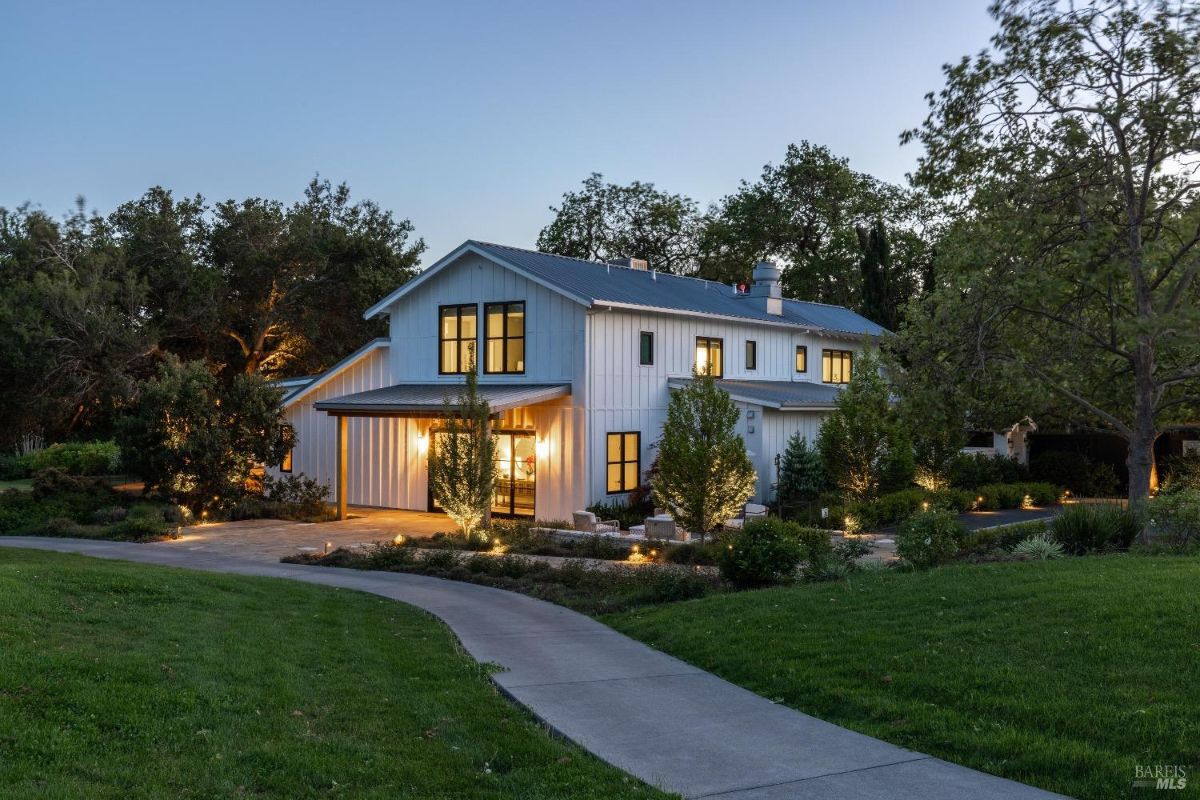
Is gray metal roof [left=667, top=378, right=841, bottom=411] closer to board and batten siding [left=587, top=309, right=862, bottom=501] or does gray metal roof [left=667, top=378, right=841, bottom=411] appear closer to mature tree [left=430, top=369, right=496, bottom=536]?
board and batten siding [left=587, top=309, right=862, bottom=501]

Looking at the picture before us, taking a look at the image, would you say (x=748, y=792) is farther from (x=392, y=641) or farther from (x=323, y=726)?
(x=392, y=641)

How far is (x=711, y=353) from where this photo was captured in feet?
91.7

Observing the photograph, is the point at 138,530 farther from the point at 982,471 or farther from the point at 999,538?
the point at 982,471

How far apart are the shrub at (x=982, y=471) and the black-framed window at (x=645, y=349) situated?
9.12m

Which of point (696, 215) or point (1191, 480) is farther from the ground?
point (696, 215)

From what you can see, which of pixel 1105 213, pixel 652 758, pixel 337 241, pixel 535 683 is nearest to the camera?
pixel 652 758

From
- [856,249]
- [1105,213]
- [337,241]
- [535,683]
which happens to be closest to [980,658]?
[535,683]

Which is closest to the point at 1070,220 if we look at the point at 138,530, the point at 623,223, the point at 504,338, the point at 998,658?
the point at 998,658

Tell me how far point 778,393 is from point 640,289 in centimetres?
480

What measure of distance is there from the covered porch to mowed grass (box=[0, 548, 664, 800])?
11584 mm

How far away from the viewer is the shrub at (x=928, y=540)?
45.8 feet

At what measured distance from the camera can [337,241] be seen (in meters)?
40.7

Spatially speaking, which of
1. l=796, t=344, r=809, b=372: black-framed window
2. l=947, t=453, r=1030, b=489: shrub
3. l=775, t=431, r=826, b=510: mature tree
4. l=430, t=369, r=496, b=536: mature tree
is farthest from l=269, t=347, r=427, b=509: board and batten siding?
l=947, t=453, r=1030, b=489: shrub

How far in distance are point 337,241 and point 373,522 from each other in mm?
19130
